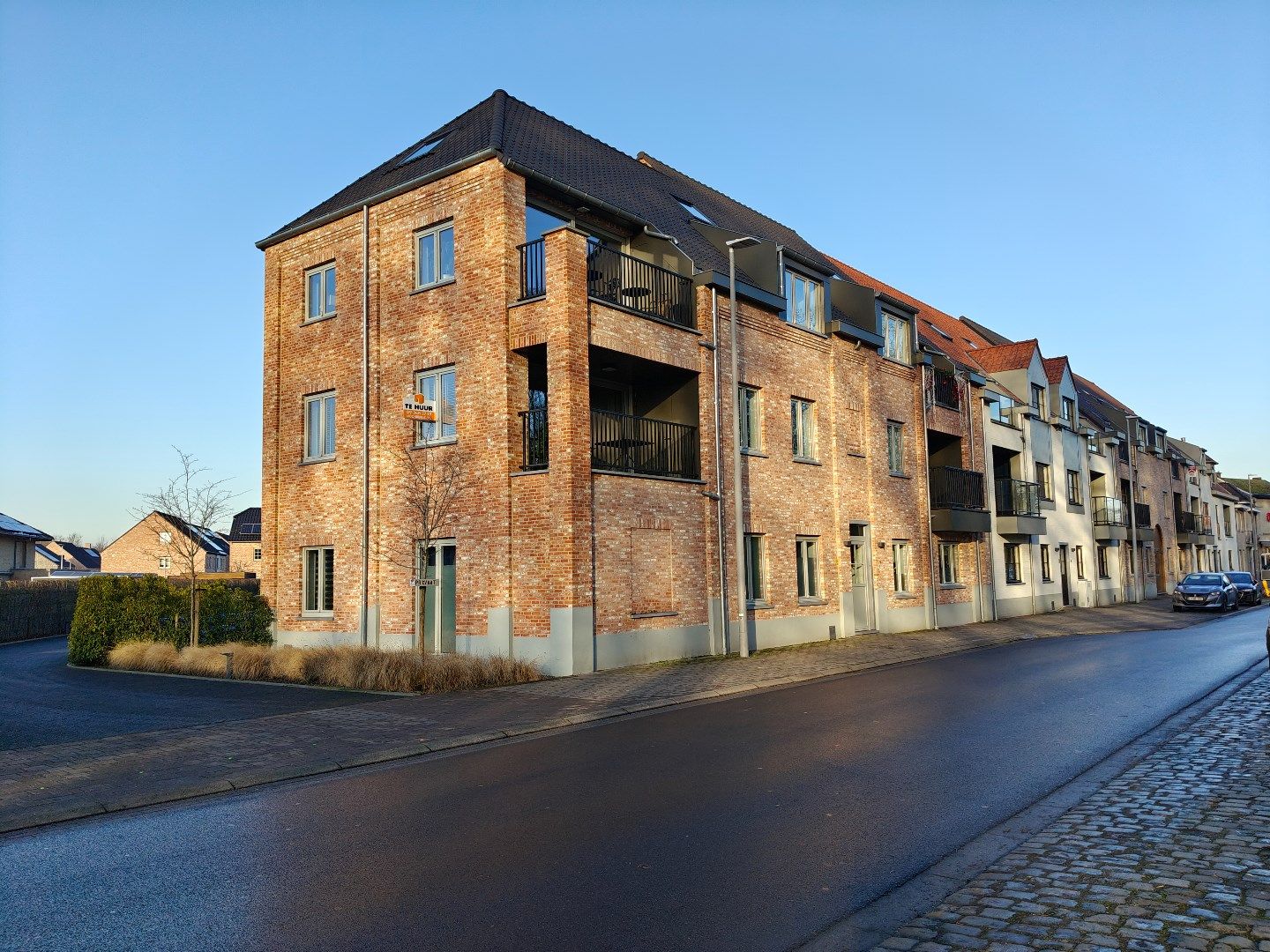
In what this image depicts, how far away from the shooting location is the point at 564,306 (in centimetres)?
1697

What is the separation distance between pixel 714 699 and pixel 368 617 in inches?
353

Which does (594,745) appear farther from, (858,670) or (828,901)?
(858,670)

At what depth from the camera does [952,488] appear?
29.0 metres

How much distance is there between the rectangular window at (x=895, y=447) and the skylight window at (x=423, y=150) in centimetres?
1448

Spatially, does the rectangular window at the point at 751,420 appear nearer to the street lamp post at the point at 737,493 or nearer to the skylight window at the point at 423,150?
the street lamp post at the point at 737,493

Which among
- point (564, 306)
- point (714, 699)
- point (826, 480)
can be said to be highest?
point (564, 306)

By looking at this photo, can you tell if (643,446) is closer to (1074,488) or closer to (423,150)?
(423,150)

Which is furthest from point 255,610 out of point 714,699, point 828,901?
point 828,901

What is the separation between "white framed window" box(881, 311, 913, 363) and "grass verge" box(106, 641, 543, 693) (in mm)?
16404

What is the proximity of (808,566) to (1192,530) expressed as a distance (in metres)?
43.9

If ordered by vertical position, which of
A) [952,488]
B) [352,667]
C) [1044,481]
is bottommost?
[352,667]

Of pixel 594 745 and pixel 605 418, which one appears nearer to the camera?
pixel 594 745

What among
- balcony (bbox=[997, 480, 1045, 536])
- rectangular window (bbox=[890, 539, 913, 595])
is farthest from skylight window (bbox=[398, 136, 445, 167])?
balcony (bbox=[997, 480, 1045, 536])

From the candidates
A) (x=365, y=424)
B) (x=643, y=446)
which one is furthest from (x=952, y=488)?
(x=365, y=424)
